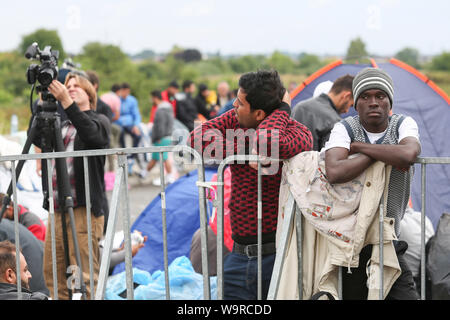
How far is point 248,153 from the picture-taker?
9.95ft

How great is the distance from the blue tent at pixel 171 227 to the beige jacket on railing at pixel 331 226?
2192 millimetres

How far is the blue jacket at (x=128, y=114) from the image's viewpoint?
10.9 m

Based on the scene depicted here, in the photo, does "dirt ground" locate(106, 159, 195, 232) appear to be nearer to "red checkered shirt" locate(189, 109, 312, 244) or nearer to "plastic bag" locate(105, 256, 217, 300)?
"plastic bag" locate(105, 256, 217, 300)

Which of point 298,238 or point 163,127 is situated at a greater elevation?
point 298,238

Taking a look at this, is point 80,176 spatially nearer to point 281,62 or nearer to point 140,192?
point 140,192

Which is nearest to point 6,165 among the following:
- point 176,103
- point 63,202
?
point 63,202

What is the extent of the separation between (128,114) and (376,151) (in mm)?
8942

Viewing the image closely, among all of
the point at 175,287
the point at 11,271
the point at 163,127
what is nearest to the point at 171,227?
the point at 175,287

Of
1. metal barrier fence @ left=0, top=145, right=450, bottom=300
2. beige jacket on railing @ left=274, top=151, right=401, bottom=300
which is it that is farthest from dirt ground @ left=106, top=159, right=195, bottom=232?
beige jacket on railing @ left=274, top=151, right=401, bottom=300

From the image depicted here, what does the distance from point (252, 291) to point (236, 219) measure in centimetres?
38

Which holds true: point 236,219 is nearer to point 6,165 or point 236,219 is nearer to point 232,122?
point 232,122

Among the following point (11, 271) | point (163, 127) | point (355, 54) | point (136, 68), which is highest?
point (355, 54)

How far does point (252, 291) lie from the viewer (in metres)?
2.99

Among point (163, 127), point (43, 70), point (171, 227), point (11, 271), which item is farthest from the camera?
point (163, 127)
